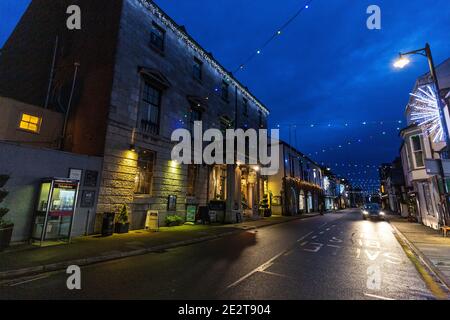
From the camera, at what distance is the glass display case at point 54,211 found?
30.5ft

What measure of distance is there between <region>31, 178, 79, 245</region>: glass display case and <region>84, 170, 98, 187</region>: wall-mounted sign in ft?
4.50

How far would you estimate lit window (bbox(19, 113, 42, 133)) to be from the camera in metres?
13.4

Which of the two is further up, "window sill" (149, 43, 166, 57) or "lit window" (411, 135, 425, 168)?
"window sill" (149, 43, 166, 57)

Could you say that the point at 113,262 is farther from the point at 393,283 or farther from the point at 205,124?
the point at 205,124

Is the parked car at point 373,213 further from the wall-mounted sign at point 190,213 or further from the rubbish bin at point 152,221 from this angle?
the rubbish bin at point 152,221

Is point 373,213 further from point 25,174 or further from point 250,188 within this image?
point 25,174

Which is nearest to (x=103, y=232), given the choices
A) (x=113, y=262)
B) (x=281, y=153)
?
(x=113, y=262)

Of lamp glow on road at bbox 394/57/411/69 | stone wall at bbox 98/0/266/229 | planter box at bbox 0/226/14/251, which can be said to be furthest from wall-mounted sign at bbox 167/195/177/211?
lamp glow on road at bbox 394/57/411/69

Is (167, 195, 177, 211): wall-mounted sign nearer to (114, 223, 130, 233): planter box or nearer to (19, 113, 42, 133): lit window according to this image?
(114, 223, 130, 233): planter box

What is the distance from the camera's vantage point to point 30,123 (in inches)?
536

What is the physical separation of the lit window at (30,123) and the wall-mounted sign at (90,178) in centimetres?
517

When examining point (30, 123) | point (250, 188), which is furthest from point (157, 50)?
point (250, 188)

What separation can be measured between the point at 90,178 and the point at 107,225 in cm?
247
